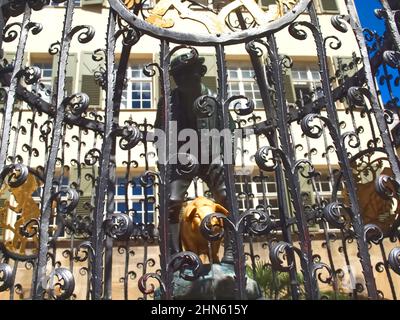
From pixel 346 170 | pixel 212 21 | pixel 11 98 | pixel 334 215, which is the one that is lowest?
pixel 334 215

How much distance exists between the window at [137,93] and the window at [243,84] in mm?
2286

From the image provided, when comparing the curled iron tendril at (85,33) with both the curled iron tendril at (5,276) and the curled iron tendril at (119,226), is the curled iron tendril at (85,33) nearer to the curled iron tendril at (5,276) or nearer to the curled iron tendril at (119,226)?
the curled iron tendril at (119,226)

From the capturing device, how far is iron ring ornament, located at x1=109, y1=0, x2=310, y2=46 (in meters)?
2.88

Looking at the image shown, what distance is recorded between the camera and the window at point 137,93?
1259cm

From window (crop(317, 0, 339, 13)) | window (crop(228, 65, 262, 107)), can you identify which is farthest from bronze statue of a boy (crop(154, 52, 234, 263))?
window (crop(317, 0, 339, 13))

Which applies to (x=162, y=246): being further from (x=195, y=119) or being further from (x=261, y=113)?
(x=261, y=113)

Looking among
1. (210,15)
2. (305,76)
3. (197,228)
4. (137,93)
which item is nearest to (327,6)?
(305,76)

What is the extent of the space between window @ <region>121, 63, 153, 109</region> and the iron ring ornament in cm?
937

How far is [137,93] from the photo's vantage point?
42.3 ft

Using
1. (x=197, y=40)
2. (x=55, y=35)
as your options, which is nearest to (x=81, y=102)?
(x=197, y=40)

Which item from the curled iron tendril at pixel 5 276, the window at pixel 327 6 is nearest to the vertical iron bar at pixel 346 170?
the curled iron tendril at pixel 5 276

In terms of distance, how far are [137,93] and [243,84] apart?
10.0 feet

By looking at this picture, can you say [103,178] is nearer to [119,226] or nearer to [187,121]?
[119,226]
